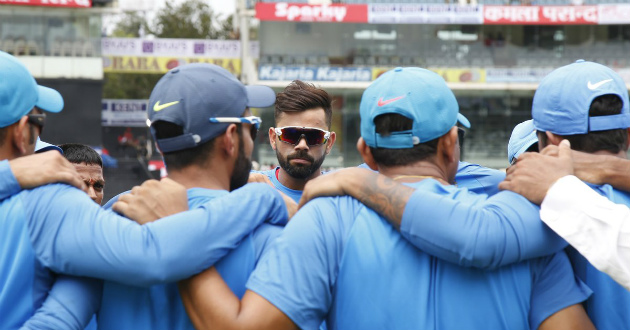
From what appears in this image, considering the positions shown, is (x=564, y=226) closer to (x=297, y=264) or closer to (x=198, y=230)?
(x=297, y=264)

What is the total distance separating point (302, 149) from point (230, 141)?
2.69 meters

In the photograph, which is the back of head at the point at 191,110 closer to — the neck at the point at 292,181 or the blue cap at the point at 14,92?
the blue cap at the point at 14,92

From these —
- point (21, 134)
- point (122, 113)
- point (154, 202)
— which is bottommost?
point (122, 113)

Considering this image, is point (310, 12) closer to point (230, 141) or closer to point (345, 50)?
point (345, 50)

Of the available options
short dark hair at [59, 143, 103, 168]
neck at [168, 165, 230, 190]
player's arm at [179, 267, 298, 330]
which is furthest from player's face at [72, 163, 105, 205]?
player's arm at [179, 267, 298, 330]

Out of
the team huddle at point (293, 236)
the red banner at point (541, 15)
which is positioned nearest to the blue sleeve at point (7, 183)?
the team huddle at point (293, 236)

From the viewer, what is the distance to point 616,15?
37594 millimetres

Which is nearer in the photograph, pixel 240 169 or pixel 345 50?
pixel 240 169

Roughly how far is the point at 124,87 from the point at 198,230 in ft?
167

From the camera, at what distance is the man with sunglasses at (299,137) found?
5.36 metres

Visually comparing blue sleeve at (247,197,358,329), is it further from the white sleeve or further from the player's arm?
the white sleeve

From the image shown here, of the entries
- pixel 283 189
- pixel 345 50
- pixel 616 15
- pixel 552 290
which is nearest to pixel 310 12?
pixel 345 50

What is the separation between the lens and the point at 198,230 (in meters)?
2.44

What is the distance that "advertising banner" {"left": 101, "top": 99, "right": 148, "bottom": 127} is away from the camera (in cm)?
3906
